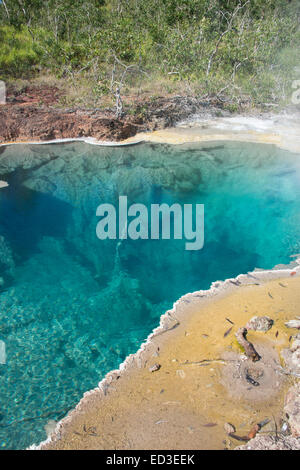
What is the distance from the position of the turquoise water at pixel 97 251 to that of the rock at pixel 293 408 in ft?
6.85

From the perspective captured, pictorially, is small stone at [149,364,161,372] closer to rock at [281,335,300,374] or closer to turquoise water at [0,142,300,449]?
turquoise water at [0,142,300,449]

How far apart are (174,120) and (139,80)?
3702mm

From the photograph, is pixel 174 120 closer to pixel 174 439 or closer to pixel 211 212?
pixel 211 212

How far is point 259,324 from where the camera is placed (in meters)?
5.09

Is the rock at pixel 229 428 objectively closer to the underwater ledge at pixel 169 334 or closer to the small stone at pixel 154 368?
the underwater ledge at pixel 169 334

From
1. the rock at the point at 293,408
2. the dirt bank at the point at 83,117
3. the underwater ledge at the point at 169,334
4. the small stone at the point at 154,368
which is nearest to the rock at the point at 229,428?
the underwater ledge at the point at 169,334

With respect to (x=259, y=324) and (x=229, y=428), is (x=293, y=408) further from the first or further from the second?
(x=259, y=324)

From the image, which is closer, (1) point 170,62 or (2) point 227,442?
(2) point 227,442

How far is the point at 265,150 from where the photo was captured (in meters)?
11.1

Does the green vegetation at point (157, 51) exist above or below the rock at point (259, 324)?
above

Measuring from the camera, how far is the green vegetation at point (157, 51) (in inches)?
549

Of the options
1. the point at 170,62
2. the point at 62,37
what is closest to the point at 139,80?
the point at 170,62

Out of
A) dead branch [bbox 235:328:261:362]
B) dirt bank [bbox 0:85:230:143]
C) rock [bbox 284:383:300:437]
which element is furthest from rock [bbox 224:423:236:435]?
dirt bank [bbox 0:85:230:143]

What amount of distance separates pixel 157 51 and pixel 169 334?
14.0 metres
